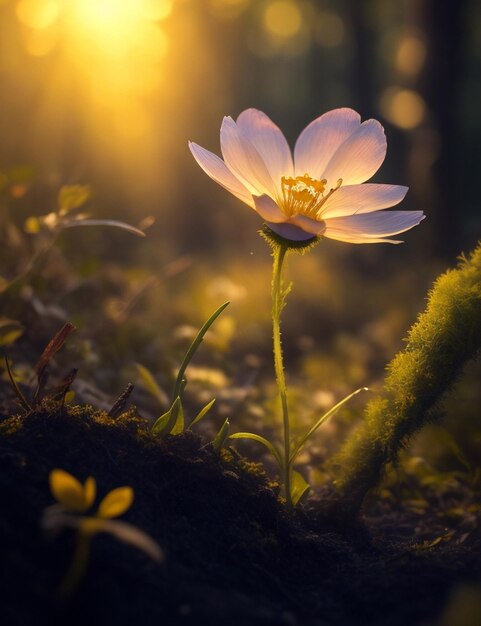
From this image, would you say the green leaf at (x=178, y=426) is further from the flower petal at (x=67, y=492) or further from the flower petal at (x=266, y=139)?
the flower petal at (x=266, y=139)

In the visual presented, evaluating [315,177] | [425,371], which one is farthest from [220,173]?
[425,371]

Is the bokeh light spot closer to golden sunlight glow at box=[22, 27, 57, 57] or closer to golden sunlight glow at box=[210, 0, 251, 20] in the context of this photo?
golden sunlight glow at box=[210, 0, 251, 20]

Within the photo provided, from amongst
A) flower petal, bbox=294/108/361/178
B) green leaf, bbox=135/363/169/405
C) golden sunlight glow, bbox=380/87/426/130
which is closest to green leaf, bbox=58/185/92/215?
green leaf, bbox=135/363/169/405

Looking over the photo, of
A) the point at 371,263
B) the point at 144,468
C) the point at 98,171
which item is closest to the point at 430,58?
the point at 371,263

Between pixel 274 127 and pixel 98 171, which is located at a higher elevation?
pixel 274 127

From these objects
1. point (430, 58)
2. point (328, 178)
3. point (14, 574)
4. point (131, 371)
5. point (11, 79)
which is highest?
point (430, 58)

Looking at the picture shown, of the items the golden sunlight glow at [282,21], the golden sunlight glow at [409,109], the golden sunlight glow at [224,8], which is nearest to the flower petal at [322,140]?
the golden sunlight glow at [409,109]

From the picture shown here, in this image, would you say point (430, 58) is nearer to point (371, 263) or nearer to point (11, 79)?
point (371, 263)
